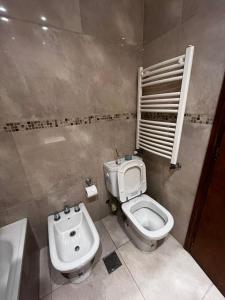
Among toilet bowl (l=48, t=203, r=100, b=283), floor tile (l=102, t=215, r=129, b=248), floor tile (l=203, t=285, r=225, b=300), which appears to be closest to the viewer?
floor tile (l=203, t=285, r=225, b=300)

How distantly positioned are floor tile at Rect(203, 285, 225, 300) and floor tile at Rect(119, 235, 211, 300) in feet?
0.07

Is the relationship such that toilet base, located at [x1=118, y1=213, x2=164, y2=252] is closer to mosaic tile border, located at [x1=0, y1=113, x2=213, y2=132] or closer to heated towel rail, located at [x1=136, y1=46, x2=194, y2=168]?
heated towel rail, located at [x1=136, y1=46, x2=194, y2=168]

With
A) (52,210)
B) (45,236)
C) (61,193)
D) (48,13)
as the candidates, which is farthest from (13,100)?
(45,236)

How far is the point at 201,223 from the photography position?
1.15 meters

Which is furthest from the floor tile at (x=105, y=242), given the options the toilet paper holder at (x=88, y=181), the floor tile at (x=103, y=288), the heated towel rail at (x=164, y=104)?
the heated towel rail at (x=164, y=104)

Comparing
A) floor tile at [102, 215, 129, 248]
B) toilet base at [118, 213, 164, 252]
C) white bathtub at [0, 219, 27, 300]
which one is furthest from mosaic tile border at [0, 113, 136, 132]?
floor tile at [102, 215, 129, 248]

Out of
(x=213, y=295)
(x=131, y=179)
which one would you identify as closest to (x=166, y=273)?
(x=213, y=295)

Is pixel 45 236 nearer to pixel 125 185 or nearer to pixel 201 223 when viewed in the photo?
pixel 125 185

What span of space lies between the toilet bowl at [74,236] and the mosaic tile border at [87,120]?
877 millimetres

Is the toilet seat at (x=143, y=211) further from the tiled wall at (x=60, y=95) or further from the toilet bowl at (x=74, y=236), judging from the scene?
the tiled wall at (x=60, y=95)

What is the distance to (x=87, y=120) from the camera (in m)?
1.29

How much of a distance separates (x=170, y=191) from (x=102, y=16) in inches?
67.4

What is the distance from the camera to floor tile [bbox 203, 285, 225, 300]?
105 centimetres

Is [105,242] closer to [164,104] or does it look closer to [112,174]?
[112,174]
